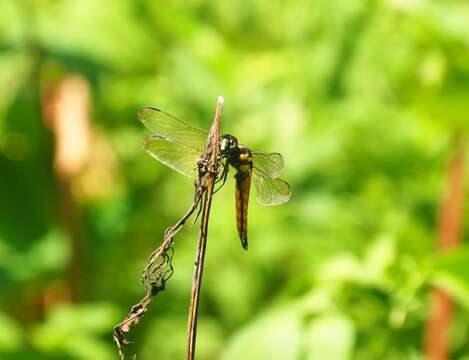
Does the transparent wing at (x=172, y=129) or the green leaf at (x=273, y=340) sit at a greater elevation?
the transparent wing at (x=172, y=129)

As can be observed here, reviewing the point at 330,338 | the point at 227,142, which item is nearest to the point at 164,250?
the point at 227,142

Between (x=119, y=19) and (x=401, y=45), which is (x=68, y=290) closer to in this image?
(x=119, y=19)

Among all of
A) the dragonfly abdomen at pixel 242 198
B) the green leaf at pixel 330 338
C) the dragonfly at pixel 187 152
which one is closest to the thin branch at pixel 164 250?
the dragonfly abdomen at pixel 242 198

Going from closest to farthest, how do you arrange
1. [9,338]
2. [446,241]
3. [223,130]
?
1. [446,241]
2. [9,338]
3. [223,130]

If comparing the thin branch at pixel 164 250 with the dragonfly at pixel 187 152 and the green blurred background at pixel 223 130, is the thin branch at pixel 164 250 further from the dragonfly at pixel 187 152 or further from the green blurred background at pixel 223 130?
the green blurred background at pixel 223 130

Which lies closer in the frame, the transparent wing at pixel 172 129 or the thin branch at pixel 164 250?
the thin branch at pixel 164 250

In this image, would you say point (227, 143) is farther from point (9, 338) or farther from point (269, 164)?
point (9, 338)
